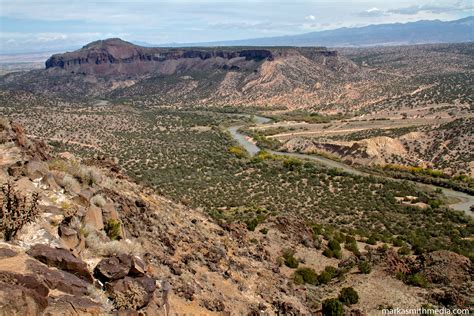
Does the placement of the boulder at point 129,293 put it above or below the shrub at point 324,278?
above

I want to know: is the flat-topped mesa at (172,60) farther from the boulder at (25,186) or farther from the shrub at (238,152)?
the boulder at (25,186)

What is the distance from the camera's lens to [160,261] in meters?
14.7

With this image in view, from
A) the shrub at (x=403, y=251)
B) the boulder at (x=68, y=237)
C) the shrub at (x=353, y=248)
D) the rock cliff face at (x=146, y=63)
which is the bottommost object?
the shrub at (x=403, y=251)

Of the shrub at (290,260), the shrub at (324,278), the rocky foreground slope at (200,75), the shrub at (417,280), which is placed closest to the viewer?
the shrub at (417,280)

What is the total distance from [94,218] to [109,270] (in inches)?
136

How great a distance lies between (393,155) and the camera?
2501 inches

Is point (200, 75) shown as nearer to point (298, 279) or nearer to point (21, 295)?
point (298, 279)

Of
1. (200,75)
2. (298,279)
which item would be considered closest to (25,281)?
(298,279)

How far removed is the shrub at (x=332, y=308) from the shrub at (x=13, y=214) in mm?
11652

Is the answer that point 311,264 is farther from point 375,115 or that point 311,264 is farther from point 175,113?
point 175,113

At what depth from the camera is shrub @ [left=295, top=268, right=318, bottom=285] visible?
21.0 m

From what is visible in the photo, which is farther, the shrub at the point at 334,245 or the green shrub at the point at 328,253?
the shrub at the point at 334,245

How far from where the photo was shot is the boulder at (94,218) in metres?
13.8

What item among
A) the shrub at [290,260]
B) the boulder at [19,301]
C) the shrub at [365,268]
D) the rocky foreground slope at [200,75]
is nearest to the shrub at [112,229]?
the boulder at [19,301]
